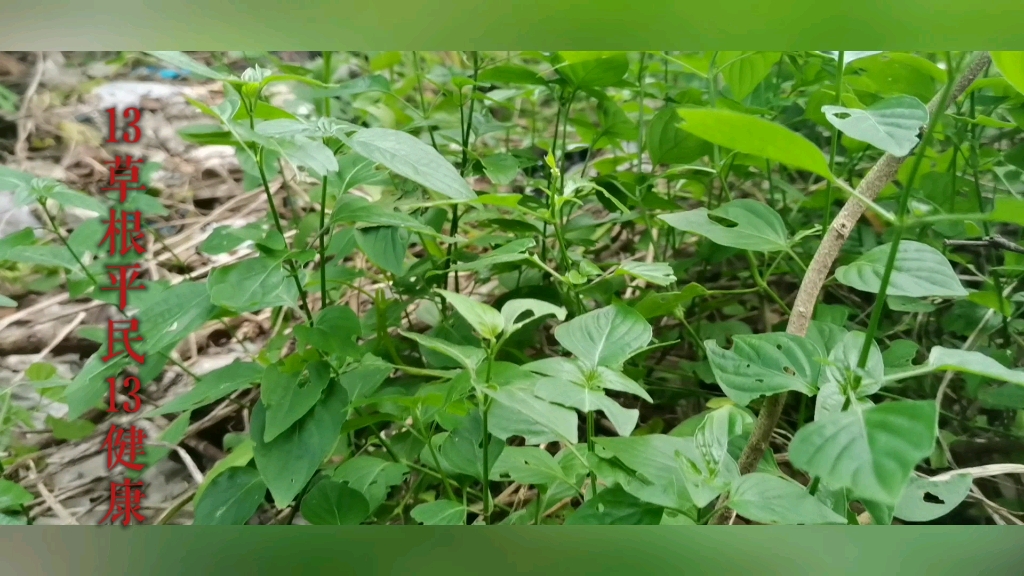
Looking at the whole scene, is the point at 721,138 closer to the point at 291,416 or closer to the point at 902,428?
the point at 902,428

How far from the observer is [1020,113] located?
2.31 ft

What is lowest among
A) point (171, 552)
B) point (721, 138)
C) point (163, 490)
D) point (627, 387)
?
point (163, 490)

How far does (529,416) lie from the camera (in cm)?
39

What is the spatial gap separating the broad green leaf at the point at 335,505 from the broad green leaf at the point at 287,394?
56 millimetres

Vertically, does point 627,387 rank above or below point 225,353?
above

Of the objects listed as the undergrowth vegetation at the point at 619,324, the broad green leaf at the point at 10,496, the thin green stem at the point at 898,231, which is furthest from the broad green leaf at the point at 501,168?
the broad green leaf at the point at 10,496

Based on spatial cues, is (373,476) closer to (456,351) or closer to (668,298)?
(456,351)

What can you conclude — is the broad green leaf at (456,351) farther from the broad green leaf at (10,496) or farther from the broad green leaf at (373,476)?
the broad green leaf at (10,496)

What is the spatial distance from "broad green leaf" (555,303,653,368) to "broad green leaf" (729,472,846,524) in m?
0.11

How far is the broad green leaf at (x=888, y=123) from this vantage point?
0.35 metres

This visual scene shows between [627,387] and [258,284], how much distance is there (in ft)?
0.95

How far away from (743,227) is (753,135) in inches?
9.1
